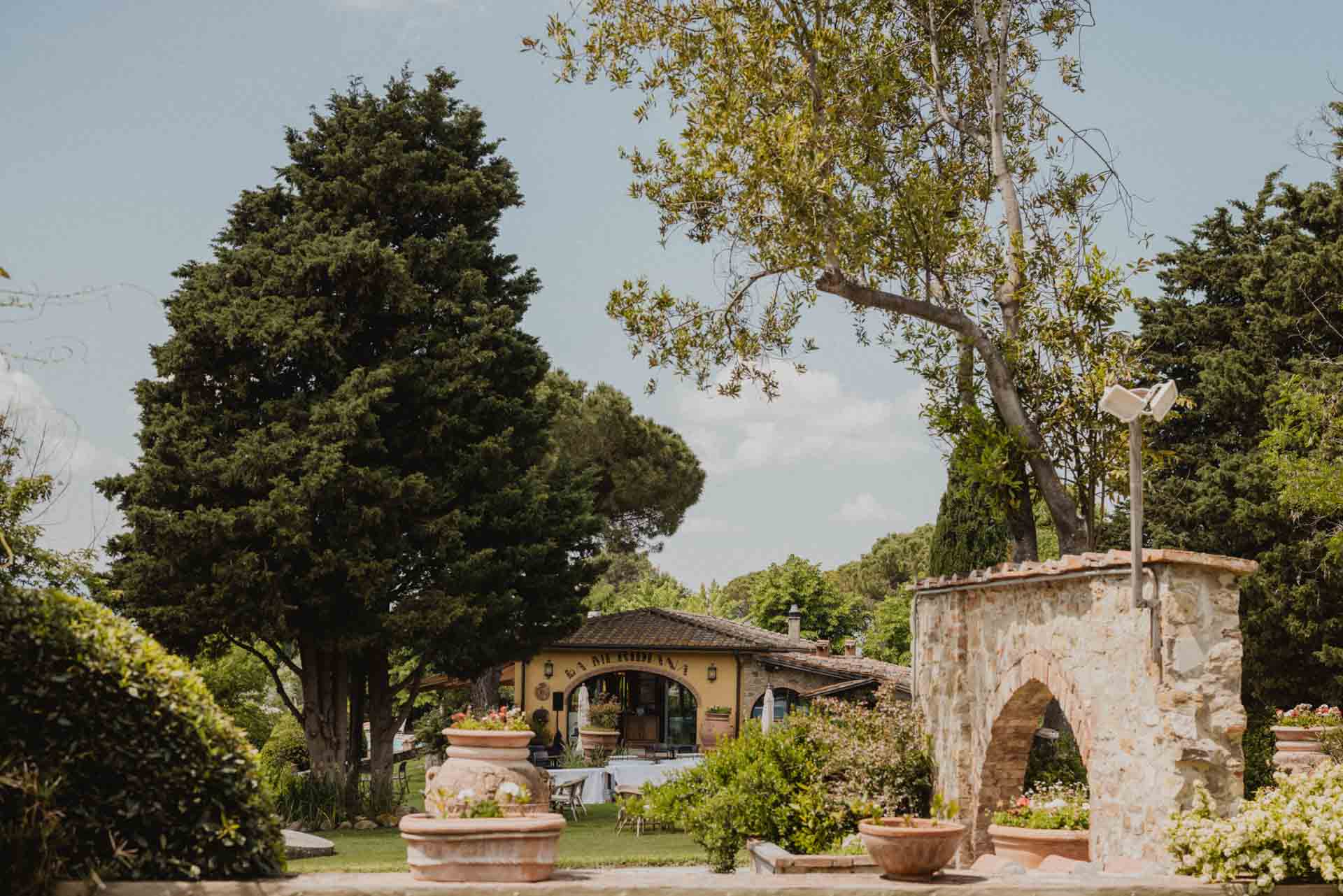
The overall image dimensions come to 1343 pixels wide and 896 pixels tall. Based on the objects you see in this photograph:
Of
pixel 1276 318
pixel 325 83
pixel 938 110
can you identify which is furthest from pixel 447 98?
pixel 1276 318

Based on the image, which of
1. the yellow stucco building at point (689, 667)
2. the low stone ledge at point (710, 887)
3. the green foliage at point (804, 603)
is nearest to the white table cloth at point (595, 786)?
the yellow stucco building at point (689, 667)

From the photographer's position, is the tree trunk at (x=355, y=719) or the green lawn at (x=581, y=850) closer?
the green lawn at (x=581, y=850)

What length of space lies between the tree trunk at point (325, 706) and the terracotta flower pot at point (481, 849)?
42.9ft

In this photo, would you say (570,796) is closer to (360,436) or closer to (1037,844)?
(360,436)

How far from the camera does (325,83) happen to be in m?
21.2

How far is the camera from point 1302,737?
1444 centimetres

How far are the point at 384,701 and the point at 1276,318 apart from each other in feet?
55.1

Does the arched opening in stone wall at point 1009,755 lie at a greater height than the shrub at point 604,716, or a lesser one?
greater

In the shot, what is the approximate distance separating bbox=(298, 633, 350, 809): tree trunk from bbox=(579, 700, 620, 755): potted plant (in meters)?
→ 7.62

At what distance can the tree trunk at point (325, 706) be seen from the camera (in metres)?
19.4

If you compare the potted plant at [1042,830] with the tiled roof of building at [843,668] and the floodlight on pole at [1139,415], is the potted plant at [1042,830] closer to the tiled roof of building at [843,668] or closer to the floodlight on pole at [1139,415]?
the floodlight on pole at [1139,415]

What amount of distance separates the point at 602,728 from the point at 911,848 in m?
23.7

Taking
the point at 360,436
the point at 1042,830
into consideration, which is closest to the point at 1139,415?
the point at 1042,830

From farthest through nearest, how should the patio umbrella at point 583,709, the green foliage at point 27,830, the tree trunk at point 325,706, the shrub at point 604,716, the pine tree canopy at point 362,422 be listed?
the shrub at point 604,716
the patio umbrella at point 583,709
the tree trunk at point 325,706
the pine tree canopy at point 362,422
the green foliage at point 27,830
